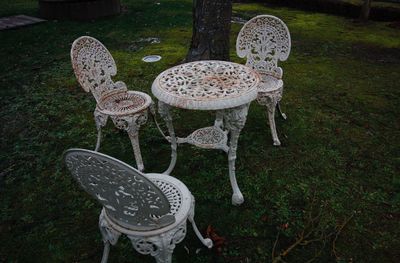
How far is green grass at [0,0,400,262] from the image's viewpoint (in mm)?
2584

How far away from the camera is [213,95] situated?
2633 mm

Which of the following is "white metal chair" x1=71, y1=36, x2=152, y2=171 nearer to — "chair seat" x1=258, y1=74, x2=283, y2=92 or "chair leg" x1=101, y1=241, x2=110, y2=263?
"chair leg" x1=101, y1=241, x2=110, y2=263

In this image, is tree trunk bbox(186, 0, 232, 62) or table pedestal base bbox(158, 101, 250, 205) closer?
table pedestal base bbox(158, 101, 250, 205)

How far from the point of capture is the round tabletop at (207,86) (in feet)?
8.36

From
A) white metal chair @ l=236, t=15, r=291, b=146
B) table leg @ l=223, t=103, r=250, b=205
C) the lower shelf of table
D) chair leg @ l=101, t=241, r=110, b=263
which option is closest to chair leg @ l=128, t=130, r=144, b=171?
the lower shelf of table

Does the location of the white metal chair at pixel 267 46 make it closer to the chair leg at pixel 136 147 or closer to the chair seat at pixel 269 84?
the chair seat at pixel 269 84

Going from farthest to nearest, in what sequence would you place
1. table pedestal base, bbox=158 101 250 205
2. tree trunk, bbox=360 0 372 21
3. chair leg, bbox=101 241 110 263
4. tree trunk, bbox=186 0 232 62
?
tree trunk, bbox=360 0 372 21
tree trunk, bbox=186 0 232 62
table pedestal base, bbox=158 101 250 205
chair leg, bbox=101 241 110 263

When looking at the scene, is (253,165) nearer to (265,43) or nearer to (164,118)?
(164,118)

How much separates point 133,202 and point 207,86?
1.40 meters

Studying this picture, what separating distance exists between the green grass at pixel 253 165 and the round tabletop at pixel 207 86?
0.97m

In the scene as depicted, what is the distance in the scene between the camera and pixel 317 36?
7.60 m

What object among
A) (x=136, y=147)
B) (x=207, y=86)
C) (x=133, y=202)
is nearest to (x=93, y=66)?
(x=136, y=147)

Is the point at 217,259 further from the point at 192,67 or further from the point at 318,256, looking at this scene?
the point at 192,67

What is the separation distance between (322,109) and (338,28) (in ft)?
15.7
